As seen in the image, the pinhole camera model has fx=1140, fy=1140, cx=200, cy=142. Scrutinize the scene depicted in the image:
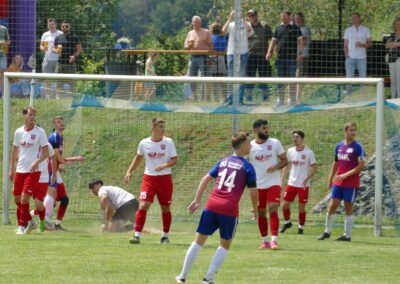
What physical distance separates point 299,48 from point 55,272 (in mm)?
11346

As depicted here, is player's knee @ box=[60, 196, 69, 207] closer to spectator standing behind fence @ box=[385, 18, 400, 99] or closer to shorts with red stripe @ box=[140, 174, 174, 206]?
shorts with red stripe @ box=[140, 174, 174, 206]

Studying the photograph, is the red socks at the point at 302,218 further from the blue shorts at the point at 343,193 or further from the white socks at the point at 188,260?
the white socks at the point at 188,260

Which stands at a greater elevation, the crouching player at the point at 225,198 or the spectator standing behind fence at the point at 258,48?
the spectator standing behind fence at the point at 258,48

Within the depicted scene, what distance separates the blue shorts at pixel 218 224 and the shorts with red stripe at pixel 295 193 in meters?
6.93

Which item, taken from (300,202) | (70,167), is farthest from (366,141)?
(70,167)

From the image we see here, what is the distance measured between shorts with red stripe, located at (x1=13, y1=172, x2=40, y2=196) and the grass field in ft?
2.30

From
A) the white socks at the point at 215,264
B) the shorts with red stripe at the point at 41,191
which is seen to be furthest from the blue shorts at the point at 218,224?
the shorts with red stripe at the point at 41,191

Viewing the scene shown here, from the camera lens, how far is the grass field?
44.0 ft

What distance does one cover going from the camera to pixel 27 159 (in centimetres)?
1827

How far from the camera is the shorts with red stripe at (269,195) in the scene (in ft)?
56.0

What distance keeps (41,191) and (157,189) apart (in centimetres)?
230

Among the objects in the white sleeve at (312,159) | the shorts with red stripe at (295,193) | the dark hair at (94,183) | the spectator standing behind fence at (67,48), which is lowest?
the shorts with red stripe at (295,193)

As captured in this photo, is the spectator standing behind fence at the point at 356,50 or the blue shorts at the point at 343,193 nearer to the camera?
the blue shorts at the point at 343,193

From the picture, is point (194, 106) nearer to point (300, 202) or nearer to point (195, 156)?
point (195, 156)
